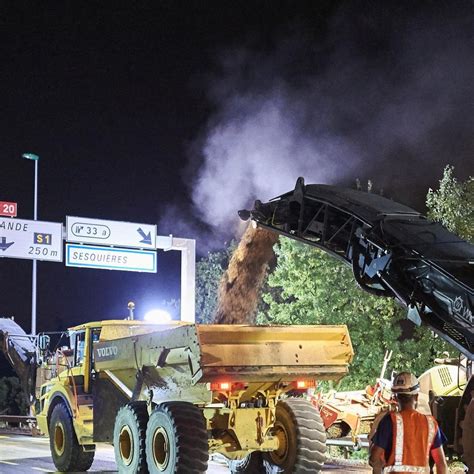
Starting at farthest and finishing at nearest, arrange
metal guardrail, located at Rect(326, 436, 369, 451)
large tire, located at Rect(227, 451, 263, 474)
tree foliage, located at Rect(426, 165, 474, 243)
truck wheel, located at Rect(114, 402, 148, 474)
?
tree foliage, located at Rect(426, 165, 474, 243), metal guardrail, located at Rect(326, 436, 369, 451), large tire, located at Rect(227, 451, 263, 474), truck wheel, located at Rect(114, 402, 148, 474)

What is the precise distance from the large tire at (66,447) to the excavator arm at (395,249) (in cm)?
614

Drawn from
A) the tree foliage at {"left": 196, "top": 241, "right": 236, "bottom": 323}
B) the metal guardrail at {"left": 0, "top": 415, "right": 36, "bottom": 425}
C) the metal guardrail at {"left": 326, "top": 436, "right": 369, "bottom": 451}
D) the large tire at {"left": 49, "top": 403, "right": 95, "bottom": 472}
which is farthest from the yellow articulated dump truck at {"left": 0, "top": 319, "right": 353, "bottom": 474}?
the tree foliage at {"left": 196, "top": 241, "right": 236, "bottom": 323}

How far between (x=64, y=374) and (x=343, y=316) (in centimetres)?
848

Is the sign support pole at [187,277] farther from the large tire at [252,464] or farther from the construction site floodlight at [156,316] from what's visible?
the large tire at [252,464]

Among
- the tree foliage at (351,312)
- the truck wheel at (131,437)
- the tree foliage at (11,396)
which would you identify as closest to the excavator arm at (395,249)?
the truck wheel at (131,437)

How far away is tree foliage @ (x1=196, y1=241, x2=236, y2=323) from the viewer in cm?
3334

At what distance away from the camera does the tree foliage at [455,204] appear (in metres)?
19.6

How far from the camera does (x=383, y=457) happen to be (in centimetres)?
554

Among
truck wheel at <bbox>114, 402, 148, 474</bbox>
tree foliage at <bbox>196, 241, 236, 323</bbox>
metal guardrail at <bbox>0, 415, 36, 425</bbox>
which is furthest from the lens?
tree foliage at <bbox>196, 241, 236, 323</bbox>

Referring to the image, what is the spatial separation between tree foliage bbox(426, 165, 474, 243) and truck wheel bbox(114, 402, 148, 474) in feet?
33.6

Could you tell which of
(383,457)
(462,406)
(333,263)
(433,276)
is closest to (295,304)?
A: (333,263)

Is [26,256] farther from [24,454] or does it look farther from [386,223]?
[386,223]

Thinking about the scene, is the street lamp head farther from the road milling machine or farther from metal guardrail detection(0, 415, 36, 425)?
the road milling machine

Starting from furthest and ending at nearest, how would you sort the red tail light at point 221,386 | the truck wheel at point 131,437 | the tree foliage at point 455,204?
the tree foliage at point 455,204 < the truck wheel at point 131,437 < the red tail light at point 221,386
